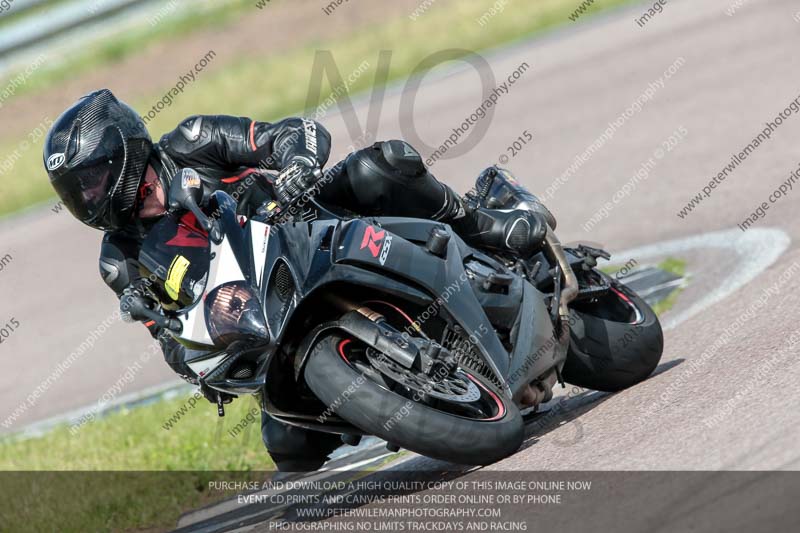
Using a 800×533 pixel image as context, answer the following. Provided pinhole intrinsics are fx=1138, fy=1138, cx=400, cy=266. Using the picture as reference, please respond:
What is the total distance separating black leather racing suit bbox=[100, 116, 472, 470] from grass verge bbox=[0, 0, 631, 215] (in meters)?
11.1

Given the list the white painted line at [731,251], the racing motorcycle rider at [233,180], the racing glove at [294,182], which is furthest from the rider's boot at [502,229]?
the white painted line at [731,251]

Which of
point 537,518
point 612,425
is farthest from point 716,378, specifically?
point 537,518

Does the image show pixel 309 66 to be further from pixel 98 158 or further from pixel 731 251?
pixel 98 158

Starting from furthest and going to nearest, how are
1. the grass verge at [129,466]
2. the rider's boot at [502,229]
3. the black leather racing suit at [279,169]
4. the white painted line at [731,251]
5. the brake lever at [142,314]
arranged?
the white painted line at [731,251]
the grass verge at [129,466]
the rider's boot at [502,229]
the black leather racing suit at [279,169]
the brake lever at [142,314]

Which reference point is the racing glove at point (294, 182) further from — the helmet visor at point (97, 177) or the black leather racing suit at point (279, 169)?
the helmet visor at point (97, 177)

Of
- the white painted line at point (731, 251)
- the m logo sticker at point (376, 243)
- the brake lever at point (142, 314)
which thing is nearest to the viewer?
the brake lever at point (142, 314)

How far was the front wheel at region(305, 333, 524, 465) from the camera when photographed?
4.32 m

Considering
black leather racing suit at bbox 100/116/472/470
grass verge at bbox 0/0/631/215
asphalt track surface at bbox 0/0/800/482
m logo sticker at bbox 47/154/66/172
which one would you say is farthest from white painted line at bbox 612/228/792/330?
grass verge at bbox 0/0/631/215

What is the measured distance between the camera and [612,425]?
16.6ft

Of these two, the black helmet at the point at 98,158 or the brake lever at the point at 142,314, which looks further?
the black helmet at the point at 98,158

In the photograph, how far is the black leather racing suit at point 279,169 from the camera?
5215 millimetres

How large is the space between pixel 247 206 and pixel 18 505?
2490mm

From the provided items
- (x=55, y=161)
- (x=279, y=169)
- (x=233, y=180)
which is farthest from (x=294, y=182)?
(x=55, y=161)

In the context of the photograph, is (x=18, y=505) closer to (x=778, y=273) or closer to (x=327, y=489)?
(x=327, y=489)
